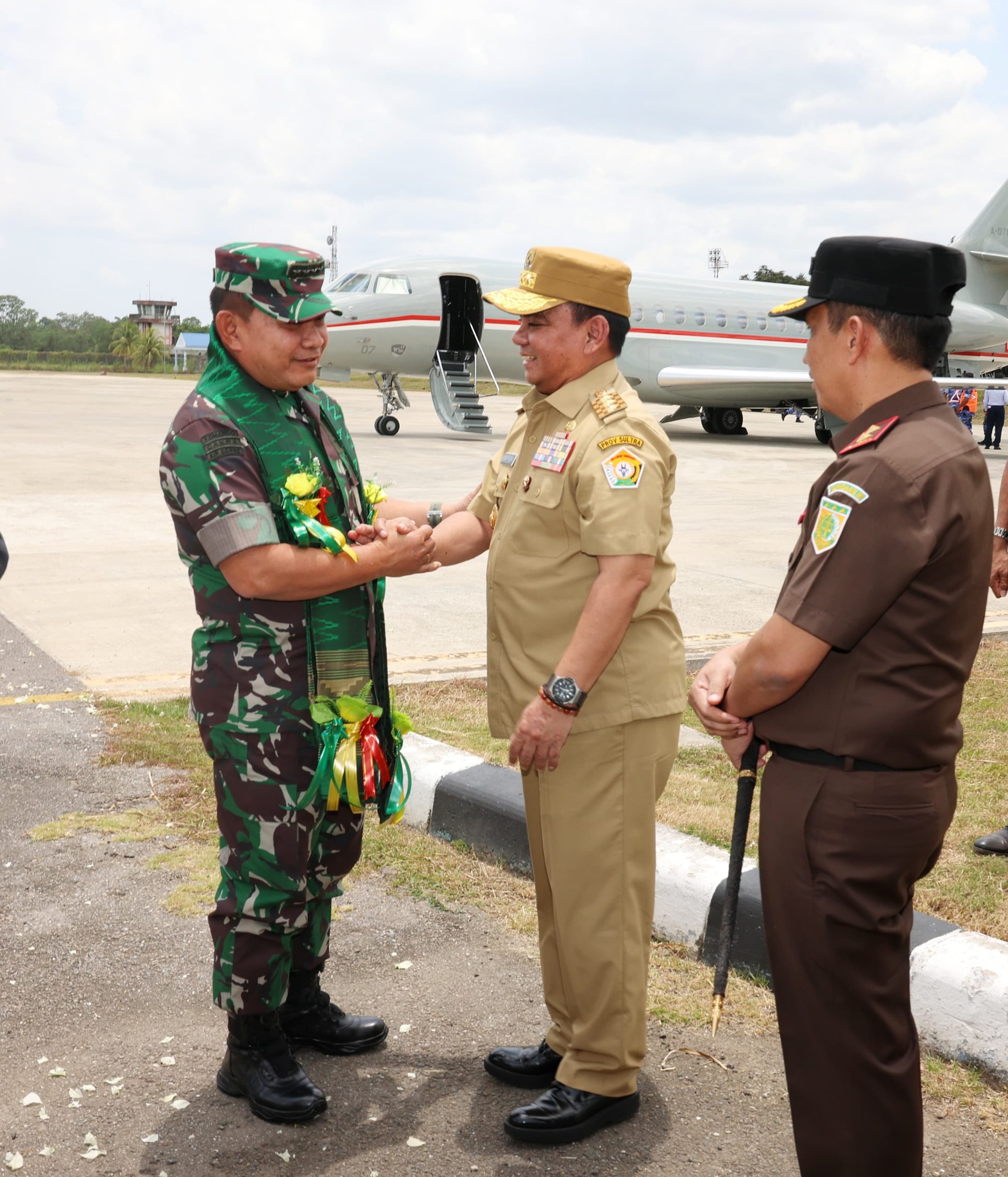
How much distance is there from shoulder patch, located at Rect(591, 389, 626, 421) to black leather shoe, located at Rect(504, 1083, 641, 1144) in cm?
165

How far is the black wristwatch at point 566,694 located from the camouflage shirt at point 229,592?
642mm

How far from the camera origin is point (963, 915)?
3.95 m

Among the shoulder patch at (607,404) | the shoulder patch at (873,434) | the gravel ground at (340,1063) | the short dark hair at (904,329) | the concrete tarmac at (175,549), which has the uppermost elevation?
the short dark hair at (904,329)

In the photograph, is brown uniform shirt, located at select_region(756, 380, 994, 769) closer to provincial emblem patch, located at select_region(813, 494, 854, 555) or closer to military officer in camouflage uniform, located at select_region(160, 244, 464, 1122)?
provincial emblem patch, located at select_region(813, 494, 854, 555)

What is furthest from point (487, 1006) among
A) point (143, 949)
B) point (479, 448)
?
point (479, 448)

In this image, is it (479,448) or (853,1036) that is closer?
(853,1036)

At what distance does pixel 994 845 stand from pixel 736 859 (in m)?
2.41

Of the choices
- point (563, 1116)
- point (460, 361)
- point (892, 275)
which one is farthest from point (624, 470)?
point (460, 361)

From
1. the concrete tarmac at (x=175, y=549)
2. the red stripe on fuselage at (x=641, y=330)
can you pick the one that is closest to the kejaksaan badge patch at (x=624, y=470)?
the concrete tarmac at (x=175, y=549)

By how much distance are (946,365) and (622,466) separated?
30.0 metres

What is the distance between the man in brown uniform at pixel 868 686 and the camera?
6.81 feet

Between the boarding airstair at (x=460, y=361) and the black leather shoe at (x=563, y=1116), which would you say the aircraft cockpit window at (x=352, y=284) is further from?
the black leather shoe at (x=563, y=1116)

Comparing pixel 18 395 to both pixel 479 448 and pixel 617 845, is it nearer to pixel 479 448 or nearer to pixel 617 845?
pixel 479 448

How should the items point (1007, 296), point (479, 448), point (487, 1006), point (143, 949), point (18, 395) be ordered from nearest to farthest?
point (487, 1006) → point (143, 949) → point (479, 448) → point (1007, 296) → point (18, 395)
